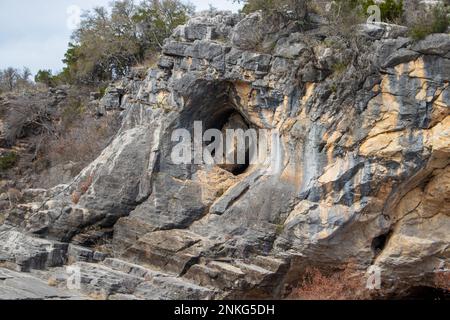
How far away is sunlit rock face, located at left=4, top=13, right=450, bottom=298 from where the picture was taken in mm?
15102

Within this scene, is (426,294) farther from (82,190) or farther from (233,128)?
(82,190)

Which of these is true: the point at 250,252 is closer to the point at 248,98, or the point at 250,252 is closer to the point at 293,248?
the point at 293,248

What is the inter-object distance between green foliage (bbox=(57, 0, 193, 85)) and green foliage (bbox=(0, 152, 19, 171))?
15.7 feet

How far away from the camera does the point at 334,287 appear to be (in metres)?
16.0

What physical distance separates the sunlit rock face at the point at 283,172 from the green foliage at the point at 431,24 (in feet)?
0.71

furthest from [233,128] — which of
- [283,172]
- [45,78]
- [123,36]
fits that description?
[45,78]

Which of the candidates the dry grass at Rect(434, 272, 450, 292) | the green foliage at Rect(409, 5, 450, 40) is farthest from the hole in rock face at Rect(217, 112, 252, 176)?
the dry grass at Rect(434, 272, 450, 292)

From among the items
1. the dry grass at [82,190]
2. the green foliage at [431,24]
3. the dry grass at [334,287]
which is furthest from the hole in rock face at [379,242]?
the dry grass at [82,190]

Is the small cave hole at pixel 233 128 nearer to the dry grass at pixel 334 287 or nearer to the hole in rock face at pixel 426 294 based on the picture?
the dry grass at pixel 334 287

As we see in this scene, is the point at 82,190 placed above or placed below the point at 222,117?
below

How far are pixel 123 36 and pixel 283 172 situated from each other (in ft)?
Answer: 47.1

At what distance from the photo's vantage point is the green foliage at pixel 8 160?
26516 millimetres

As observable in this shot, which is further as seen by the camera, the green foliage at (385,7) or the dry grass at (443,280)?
the green foliage at (385,7)

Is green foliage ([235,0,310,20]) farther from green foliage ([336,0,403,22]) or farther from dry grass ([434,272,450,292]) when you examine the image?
dry grass ([434,272,450,292])
